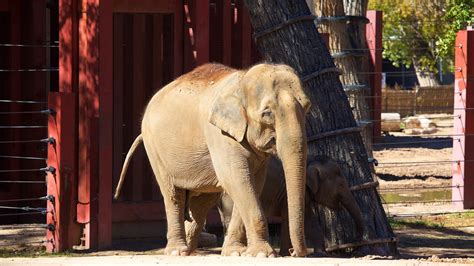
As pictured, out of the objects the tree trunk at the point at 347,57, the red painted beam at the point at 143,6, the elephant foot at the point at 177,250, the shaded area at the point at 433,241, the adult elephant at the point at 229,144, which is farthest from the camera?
the tree trunk at the point at 347,57

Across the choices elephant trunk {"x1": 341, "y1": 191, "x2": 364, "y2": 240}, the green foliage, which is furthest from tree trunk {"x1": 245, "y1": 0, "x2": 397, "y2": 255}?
the green foliage

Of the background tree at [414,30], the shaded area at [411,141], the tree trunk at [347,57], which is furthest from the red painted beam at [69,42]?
the background tree at [414,30]

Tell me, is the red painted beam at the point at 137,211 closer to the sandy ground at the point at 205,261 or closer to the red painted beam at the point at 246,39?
the red painted beam at the point at 246,39

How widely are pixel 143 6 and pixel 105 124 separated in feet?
4.21

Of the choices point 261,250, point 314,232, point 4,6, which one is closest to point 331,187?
point 314,232

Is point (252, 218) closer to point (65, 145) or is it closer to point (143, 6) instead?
point (65, 145)

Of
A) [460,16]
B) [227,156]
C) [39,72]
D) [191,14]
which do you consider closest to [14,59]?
[39,72]

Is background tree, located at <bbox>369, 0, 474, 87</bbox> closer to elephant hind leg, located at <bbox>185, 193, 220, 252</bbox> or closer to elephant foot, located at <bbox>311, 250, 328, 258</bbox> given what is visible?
elephant foot, located at <bbox>311, 250, 328, 258</bbox>

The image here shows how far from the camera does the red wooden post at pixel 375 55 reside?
22.0 meters

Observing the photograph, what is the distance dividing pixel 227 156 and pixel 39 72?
4830 mm

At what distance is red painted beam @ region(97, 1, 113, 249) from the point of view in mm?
11805

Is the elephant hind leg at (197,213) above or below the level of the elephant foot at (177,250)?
above

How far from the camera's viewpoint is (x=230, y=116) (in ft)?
30.4

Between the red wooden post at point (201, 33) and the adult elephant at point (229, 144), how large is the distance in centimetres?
186
